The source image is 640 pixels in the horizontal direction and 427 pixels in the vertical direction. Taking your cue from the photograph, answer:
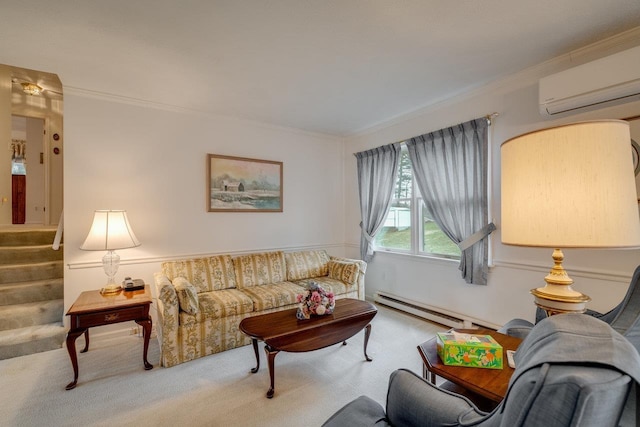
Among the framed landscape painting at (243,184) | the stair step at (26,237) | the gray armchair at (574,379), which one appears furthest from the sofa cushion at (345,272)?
the stair step at (26,237)

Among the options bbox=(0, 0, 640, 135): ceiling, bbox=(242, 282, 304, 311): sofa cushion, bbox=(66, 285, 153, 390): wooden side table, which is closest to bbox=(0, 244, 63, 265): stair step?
bbox=(66, 285, 153, 390): wooden side table

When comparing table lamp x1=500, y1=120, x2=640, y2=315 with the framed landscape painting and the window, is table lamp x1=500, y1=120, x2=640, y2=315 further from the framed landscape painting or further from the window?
the framed landscape painting

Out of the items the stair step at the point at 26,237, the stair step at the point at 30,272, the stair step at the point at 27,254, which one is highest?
the stair step at the point at 26,237

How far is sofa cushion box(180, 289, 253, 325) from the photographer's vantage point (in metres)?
2.56

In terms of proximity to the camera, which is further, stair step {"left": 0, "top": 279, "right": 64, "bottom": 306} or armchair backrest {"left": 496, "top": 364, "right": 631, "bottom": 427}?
stair step {"left": 0, "top": 279, "right": 64, "bottom": 306}

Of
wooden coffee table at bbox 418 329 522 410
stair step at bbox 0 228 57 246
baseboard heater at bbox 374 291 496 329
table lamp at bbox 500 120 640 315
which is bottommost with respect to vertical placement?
Result: baseboard heater at bbox 374 291 496 329

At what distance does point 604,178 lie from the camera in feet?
3.52

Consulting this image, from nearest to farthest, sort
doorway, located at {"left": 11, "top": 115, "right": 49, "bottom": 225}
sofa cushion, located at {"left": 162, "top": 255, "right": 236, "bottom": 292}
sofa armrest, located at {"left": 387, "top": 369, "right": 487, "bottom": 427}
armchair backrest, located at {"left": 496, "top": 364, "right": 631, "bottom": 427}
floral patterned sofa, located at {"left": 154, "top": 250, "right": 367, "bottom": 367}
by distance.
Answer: armchair backrest, located at {"left": 496, "top": 364, "right": 631, "bottom": 427} → sofa armrest, located at {"left": 387, "top": 369, "right": 487, "bottom": 427} → floral patterned sofa, located at {"left": 154, "top": 250, "right": 367, "bottom": 367} → sofa cushion, located at {"left": 162, "top": 255, "right": 236, "bottom": 292} → doorway, located at {"left": 11, "top": 115, "right": 49, "bottom": 225}

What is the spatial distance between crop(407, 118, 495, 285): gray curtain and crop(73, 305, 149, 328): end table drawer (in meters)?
A: 3.02

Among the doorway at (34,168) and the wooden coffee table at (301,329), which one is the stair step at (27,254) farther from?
the wooden coffee table at (301,329)

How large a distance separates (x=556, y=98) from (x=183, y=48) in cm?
290

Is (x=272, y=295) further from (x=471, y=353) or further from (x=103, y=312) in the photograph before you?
(x=471, y=353)

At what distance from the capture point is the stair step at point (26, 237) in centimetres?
337

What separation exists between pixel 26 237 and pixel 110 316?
7.46ft
